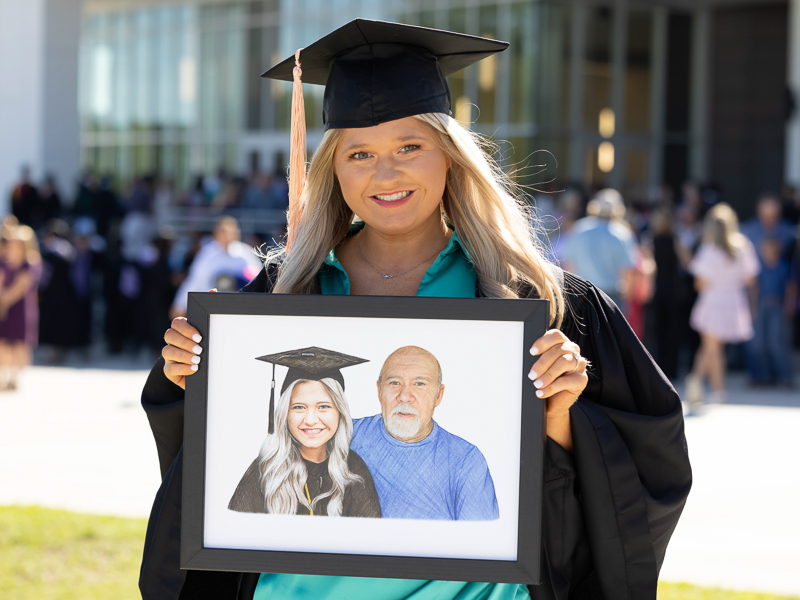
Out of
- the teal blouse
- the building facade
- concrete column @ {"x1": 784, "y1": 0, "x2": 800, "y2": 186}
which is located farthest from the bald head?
the building facade

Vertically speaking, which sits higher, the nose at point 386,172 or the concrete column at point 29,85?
the concrete column at point 29,85

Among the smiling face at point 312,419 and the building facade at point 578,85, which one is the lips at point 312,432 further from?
the building facade at point 578,85

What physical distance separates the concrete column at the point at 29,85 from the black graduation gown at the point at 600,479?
A: 65.8 feet

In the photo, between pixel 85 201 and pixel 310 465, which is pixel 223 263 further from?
pixel 85 201

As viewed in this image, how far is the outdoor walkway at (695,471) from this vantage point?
16.0 ft

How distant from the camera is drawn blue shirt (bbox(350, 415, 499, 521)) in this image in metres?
1.76

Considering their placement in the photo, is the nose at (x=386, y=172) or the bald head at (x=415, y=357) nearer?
the bald head at (x=415, y=357)

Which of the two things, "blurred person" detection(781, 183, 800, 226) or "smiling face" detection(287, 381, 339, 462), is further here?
"blurred person" detection(781, 183, 800, 226)

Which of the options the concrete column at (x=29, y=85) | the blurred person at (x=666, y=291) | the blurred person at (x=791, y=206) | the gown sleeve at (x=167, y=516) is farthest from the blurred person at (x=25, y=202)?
the gown sleeve at (x=167, y=516)

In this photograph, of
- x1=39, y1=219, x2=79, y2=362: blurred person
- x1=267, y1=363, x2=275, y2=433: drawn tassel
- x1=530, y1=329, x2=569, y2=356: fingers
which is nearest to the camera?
x1=530, y1=329, x2=569, y2=356: fingers

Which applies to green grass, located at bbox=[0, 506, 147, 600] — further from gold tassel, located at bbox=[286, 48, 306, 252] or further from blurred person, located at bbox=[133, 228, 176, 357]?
blurred person, located at bbox=[133, 228, 176, 357]

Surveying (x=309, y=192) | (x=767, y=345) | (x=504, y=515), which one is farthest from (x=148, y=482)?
(x=767, y=345)

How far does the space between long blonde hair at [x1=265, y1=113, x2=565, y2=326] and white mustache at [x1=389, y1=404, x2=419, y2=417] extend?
0.38m

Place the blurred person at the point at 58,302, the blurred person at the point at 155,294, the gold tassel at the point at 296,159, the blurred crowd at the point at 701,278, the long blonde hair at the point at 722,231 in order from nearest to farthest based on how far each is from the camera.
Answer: the gold tassel at the point at 296,159 < the blurred crowd at the point at 701,278 < the long blonde hair at the point at 722,231 < the blurred person at the point at 155,294 < the blurred person at the point at 58,302
